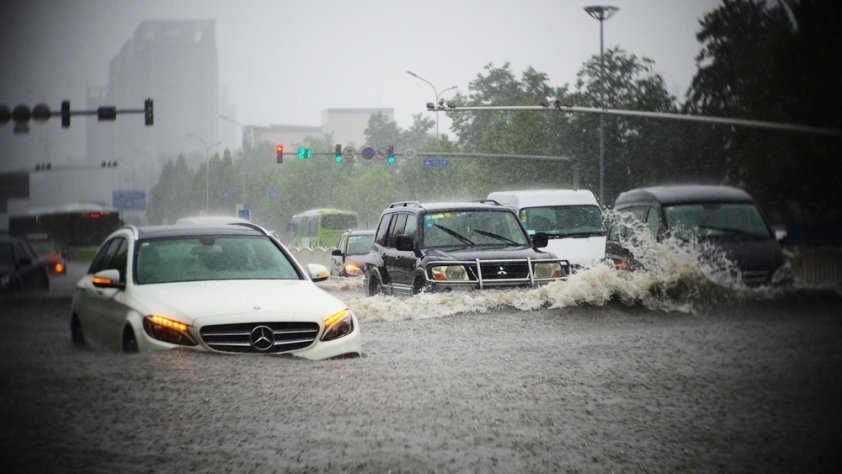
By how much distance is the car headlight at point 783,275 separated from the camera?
554 inches

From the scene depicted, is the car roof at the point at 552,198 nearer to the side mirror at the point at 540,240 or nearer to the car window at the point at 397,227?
the car window at the point at 397,227

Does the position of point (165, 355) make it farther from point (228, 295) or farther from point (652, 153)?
point (652, 153)

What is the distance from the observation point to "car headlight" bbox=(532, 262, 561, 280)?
14828 mm

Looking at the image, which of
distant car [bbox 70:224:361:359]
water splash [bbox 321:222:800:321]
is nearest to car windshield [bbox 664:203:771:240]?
water splash [bbox 321:222:800:321]

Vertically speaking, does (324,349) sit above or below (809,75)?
below

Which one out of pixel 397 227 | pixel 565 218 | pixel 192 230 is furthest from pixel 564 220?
pixel 192 230

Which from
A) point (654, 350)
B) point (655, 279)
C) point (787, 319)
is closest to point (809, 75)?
point (655, 279)

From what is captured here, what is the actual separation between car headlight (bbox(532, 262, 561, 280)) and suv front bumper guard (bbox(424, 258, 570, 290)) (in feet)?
0.09

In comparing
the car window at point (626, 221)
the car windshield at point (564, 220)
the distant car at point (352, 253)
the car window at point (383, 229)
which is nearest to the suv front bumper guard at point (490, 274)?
the car window at point (383, 229)

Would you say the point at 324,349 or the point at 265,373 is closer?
the point at 265,373

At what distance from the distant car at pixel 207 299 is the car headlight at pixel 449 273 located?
3959mm

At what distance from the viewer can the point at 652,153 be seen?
36094 mm

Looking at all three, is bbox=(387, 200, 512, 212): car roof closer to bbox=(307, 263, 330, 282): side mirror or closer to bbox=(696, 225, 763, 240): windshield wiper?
bbox=(696, 225, 763, 240): windshield wiper

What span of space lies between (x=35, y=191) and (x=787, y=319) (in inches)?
316
